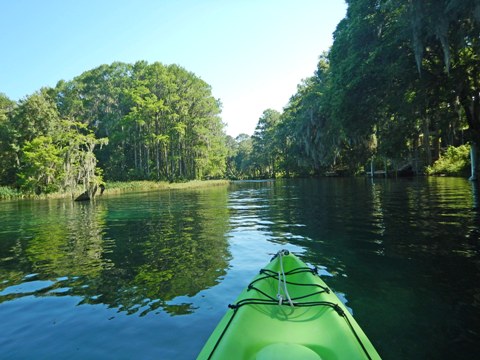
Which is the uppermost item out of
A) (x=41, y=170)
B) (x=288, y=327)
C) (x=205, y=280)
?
(x=41, y=170)

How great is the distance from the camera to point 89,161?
33562 mm

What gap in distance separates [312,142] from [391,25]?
38986 mm

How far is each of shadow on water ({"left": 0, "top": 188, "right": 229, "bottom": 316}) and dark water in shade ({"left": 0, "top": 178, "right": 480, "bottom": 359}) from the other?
39 mm

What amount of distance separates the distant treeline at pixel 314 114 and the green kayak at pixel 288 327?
11.8 m

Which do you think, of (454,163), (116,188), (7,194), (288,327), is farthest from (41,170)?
(454,163)

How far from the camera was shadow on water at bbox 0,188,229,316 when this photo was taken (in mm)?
5859

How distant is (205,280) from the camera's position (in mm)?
6418

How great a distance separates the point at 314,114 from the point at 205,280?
52.7 meters

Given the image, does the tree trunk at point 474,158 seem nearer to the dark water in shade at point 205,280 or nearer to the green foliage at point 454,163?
the green foliage at point 454,163

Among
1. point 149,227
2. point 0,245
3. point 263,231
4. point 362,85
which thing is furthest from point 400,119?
point 0,245

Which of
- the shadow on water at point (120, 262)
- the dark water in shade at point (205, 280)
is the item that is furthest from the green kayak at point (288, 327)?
the shadow on water at point (120, 262)

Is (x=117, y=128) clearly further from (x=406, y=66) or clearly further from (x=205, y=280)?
(x=205, y=280)

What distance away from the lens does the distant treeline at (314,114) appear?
60.9 ft

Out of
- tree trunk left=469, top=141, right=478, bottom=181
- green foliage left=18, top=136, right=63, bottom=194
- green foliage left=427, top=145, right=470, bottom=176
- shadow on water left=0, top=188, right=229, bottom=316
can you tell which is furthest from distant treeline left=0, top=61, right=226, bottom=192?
green foliage left=427, top=145, right=470, bottom=176
